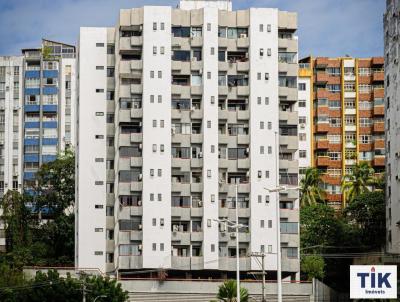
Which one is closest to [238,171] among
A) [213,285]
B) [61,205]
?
[213,285]

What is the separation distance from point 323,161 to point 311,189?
46.8ft

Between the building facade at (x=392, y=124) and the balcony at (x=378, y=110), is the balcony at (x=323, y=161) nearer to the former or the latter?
the balcony at (x=378, y=110)

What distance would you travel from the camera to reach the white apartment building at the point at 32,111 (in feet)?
527

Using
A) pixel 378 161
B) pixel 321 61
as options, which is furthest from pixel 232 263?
pixel 321 61

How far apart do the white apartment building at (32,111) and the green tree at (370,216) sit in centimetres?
4435

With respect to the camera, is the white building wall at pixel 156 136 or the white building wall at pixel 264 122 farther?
A: the white building wall at pixel 264 122

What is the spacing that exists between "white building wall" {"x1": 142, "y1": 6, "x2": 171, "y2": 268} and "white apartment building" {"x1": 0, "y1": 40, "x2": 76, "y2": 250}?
45.2 metres

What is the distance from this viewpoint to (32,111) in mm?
160875

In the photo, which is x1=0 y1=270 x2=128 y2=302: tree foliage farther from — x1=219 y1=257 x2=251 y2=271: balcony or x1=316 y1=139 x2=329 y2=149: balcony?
x1=316 y1=139 x2=329 y2=149: balcony

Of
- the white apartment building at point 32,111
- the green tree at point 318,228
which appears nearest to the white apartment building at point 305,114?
the green tree at point 318,228

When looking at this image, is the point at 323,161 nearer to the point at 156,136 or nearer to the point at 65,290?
the point at 156,136

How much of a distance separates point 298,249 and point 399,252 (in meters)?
15.2

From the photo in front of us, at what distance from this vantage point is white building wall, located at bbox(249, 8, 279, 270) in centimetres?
11556

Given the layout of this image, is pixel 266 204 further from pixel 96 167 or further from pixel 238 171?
pixel 96 167
